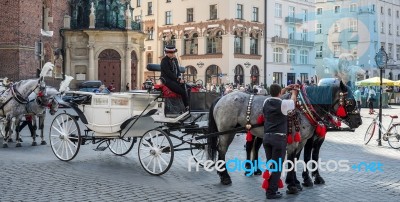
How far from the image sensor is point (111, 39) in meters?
38.2

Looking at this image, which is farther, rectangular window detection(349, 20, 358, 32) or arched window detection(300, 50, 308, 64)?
rectangular window detection(349, 20, 358, 32)

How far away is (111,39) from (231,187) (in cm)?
3078

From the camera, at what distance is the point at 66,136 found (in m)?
11.6

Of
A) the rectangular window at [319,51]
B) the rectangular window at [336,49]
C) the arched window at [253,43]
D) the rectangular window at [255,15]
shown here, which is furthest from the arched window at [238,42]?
the rectangular window at [319,51]

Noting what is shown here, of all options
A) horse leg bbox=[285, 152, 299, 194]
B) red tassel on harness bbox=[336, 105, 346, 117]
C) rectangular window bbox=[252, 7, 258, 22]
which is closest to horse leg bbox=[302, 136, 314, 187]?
horse leg bbox=[285, 152, 299, 194]

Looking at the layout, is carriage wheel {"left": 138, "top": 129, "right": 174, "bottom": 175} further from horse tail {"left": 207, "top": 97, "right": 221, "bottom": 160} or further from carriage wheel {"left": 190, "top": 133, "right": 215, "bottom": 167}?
horse tail {"left": 207, "top": 97, "right": 221, "bottom": 160}

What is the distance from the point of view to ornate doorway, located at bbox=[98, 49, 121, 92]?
38.4 m

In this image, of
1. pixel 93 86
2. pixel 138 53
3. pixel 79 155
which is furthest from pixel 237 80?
pixel 79 155

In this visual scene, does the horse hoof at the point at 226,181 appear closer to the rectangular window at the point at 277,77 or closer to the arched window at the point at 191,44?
the arched window at the point at 191,44

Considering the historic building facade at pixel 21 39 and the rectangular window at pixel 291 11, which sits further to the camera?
the rectangular window at pixel 291 11

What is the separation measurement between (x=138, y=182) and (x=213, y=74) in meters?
45.8

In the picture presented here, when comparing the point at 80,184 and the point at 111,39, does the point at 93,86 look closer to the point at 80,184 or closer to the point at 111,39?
the point at 111,39

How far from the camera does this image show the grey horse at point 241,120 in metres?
8.56

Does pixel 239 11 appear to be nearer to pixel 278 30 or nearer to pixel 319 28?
pixel 278 30
